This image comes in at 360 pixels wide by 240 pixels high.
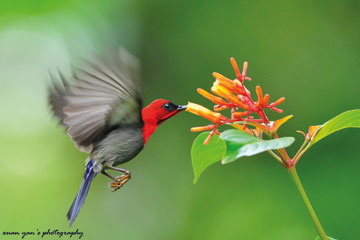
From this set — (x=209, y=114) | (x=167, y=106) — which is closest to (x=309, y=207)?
(x=209, y=114)

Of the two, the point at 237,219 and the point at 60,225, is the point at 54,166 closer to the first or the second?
the point at 60,225

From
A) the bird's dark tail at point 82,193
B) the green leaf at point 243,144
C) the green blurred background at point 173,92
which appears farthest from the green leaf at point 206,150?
the green blurred background at point 173,92

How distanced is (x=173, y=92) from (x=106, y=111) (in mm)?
2659

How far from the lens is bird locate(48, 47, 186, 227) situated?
69.9 inches

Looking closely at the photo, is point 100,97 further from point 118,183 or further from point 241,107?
point 241,107

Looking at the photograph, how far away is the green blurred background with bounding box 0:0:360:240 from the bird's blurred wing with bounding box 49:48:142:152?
2.17 meters

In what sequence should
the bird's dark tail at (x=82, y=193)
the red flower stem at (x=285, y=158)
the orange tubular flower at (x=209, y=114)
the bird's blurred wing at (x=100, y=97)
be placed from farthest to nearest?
the bird's dark tail at (x=82, y=193), the bird's blurred wing at (x=100, y=97), the orange tubular flower at (x=209, y=114), the red flower stem at (x=285, y=158)

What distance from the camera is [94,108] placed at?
75.1 inches

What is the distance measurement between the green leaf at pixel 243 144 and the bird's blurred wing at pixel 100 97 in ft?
2.18

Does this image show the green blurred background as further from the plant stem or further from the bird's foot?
the plant stem

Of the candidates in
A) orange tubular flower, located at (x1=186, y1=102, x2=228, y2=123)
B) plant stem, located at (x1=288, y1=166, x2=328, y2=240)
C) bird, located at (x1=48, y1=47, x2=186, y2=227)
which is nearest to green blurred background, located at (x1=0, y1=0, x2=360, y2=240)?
bird, located at (x1=48, y1=47, x2=186, y2=227)

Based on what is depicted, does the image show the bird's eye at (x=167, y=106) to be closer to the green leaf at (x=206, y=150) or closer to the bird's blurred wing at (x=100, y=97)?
the bird's blurred wing at (x=100, y=97)

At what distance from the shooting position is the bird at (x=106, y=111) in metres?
1.78

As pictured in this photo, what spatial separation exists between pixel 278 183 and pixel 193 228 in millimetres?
1005
